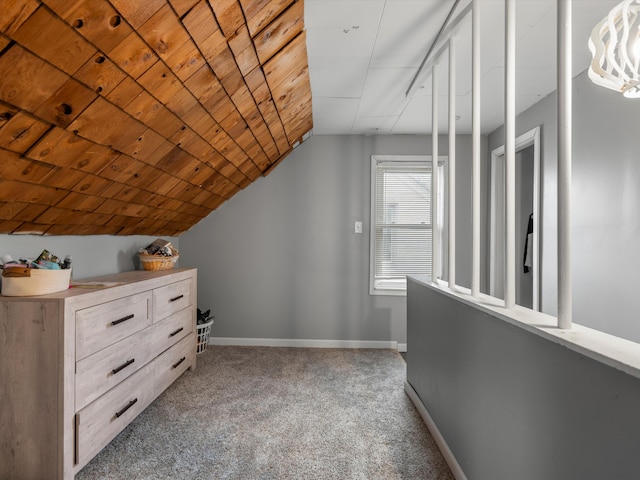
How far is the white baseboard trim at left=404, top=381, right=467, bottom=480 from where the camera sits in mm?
1696

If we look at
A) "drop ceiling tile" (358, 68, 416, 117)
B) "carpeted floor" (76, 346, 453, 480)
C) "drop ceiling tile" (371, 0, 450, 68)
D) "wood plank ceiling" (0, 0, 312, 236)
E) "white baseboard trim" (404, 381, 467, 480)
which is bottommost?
"carpeted floor" (76, 346, 453, 480)

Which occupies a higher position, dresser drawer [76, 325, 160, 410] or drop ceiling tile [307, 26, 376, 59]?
drop ceiling tile [307, 26, 376, 59]

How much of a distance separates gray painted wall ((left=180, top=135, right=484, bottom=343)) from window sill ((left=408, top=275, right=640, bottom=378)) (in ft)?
7.37

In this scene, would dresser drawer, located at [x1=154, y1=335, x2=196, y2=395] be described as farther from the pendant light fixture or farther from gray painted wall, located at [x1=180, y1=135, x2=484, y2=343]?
the pendant light fixture

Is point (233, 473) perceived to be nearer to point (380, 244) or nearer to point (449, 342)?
point (449, 342)

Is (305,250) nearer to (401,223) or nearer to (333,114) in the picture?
(401,223)

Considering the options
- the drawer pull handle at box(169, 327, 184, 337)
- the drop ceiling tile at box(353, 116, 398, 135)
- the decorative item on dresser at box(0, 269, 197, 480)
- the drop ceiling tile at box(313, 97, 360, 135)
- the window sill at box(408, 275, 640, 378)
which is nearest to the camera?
the window sill at box(408, 275, 640, 378)

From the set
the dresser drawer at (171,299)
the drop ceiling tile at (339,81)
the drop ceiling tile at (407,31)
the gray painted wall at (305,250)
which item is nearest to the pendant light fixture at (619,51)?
the drop ceiling tile at (407,31)

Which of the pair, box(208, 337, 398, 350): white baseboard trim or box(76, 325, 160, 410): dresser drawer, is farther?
box(208, 337, 398, 350): white baseboard trim

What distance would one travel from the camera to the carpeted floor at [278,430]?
179cm

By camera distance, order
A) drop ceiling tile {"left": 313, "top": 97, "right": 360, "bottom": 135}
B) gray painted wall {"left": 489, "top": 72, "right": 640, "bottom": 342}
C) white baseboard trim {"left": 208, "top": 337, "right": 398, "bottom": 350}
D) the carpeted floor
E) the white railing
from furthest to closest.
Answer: white baseboard trim {"left": 208, "top": 337, "right": 398, "bottom": 350} < drop ceiling tile {"left": 313, "top": 97, "right": 360, "bottom": 135} < gray painted wall {"left": 489, "top": 72, "right": 640, "bottom": 342} < the carpeted floor < the white railing

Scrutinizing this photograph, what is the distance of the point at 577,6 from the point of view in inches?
69.7

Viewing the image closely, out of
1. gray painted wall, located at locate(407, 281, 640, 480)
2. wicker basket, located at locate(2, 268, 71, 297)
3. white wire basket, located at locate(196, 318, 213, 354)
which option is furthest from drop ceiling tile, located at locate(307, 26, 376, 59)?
white wire basket, located at locate(196, 318, 213, 354)

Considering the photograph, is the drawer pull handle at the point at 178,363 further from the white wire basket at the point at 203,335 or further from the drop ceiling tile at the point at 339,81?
the drop ceiling tile at the point at 339,81
